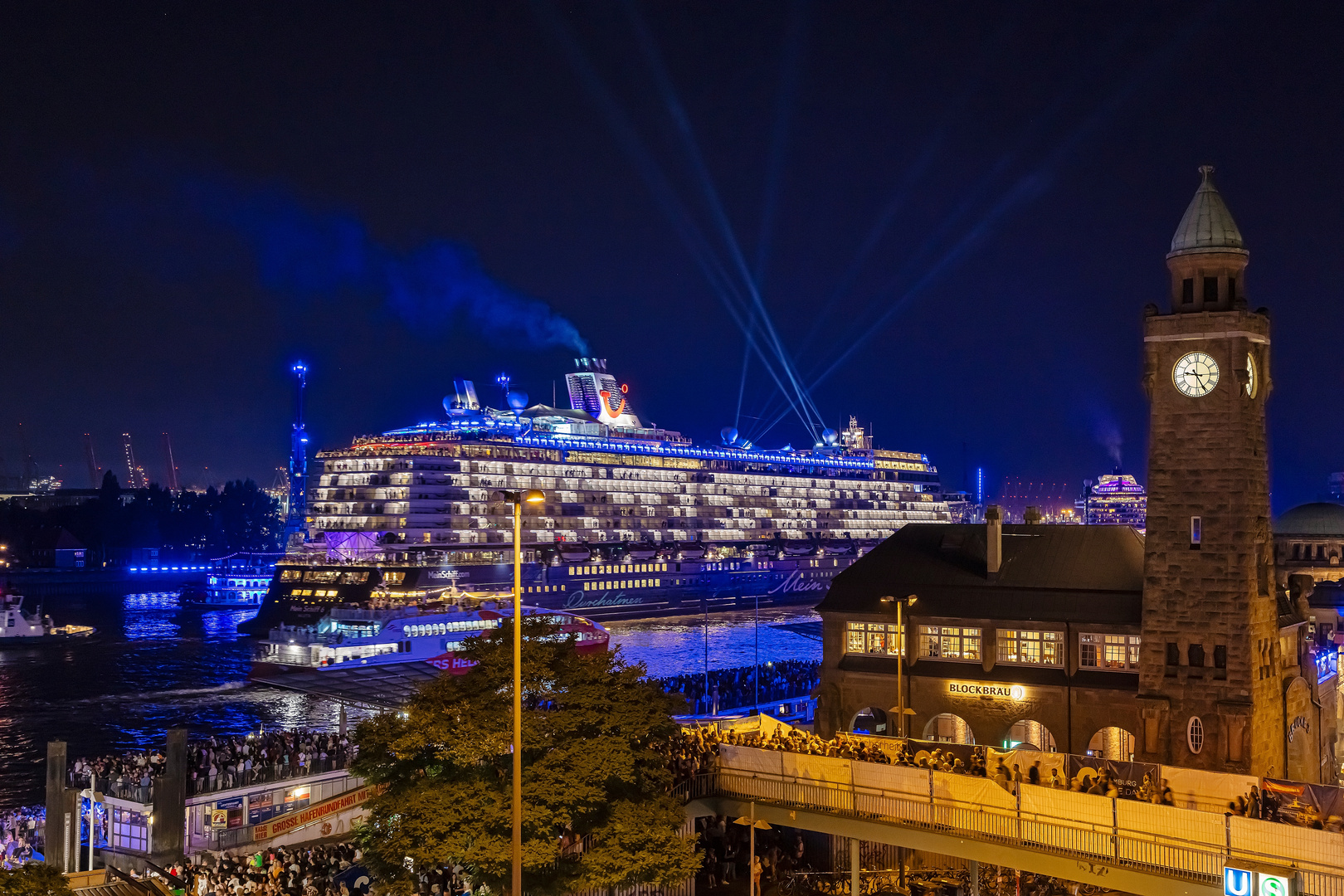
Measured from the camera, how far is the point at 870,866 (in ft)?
99.5

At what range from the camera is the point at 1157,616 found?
117 feet

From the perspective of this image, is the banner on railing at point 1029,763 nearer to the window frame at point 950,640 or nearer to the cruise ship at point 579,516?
the window frame at point 950,640

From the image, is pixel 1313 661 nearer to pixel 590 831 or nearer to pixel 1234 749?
pixel 1234 749

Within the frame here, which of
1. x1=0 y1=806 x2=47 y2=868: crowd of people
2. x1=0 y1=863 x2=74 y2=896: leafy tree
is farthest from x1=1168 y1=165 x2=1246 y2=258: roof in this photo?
x1=0 y1=806 x2=47 y2=868: crowd of people

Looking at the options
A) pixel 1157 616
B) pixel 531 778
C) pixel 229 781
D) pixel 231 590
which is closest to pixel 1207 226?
pixel 1157 616

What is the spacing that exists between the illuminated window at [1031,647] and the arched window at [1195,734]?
4325mm

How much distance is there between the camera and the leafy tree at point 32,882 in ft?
58.9

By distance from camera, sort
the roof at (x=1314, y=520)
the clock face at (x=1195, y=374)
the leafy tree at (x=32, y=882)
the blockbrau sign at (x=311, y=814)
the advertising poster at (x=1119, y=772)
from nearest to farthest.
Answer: the leafy tree at (x=32, y=882) < the advertising poster at (x=1119, y=772) < the blockbrau sign at (x=311, y=814) < the clock face at (x=1195, y=374) < the roof at (x=1314, y=520)

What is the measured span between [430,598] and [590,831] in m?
76.4

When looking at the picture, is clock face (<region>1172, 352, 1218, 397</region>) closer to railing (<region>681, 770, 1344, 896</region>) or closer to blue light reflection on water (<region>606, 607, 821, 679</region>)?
railing (<region>681, 770, 1344, 896</region>)

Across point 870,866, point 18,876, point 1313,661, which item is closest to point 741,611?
point 1313,661

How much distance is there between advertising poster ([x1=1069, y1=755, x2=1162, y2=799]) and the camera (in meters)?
24.7

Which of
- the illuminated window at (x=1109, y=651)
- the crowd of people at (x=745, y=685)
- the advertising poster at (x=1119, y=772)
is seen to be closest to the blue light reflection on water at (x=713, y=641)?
the crowd of people at (x=745, y=685)

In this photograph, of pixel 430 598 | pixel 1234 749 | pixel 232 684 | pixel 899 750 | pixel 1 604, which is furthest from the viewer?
pixel 1 604
